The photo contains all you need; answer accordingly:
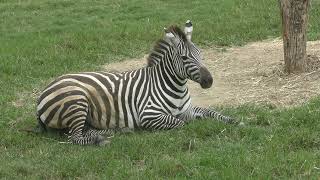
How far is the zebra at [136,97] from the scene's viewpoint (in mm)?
7938

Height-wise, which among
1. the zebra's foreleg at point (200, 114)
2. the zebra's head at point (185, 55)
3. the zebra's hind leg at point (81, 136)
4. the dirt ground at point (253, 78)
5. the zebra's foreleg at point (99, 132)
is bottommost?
the dirt ground at point (253, 78)

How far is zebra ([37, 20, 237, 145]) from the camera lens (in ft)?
26.0

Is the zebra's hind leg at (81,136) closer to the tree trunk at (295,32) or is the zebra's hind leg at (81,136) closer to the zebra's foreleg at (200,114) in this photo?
the zebra's foreleg at (200,114)

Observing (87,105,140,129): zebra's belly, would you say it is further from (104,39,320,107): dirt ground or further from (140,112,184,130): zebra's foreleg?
(104,39,320,107): dirt ground

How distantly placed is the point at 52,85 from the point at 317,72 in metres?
4.37

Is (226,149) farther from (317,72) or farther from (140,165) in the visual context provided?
(317,72)

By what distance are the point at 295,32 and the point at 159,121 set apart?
3280 millimetres

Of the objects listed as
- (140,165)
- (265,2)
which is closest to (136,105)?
(140,165)

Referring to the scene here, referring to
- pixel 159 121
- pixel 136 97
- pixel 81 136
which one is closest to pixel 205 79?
pixel 159 121

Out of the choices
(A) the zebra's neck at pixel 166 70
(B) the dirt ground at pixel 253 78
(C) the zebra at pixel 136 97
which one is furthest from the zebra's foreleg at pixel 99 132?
(B) the dirt ground at pixel 253 78

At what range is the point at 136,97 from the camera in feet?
27.2

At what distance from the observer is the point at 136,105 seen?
27.2 ft

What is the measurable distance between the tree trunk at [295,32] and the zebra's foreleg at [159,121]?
9.57 ft

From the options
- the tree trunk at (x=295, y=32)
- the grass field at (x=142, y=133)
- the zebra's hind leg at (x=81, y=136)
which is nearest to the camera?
the grass field at (x=142, y=133)
